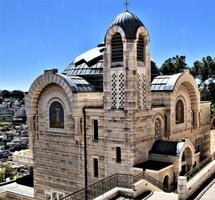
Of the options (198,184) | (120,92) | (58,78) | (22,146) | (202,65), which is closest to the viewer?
(198,184)

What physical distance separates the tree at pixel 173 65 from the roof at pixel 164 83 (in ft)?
58.4

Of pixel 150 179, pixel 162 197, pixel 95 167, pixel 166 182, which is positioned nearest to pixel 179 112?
pixel 166 182

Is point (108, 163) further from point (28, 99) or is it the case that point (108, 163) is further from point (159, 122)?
point (28, 99)

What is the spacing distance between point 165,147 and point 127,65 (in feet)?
17.7

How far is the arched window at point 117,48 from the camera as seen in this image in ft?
61.3

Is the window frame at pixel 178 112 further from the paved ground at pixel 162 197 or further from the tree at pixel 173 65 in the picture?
the tree at pixel 173 65

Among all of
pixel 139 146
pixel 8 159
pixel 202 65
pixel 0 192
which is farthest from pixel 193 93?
pixel 8 159

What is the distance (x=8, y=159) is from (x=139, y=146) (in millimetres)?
73772

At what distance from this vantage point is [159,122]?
2108 centimetres

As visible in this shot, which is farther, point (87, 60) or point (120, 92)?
point (87, 60)

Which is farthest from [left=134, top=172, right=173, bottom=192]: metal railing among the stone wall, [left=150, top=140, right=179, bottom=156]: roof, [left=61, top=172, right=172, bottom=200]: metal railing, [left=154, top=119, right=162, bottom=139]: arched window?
[left=154, top=119, right=162, bottom=139]: arched window

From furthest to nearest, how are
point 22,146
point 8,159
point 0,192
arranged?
point 22,146
point 8,159
point 0,192

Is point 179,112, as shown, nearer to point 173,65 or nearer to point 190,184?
point 190,184

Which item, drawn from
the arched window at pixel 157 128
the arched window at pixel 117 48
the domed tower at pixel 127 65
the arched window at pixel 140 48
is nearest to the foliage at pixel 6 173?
the arched window at pixel 157 128
